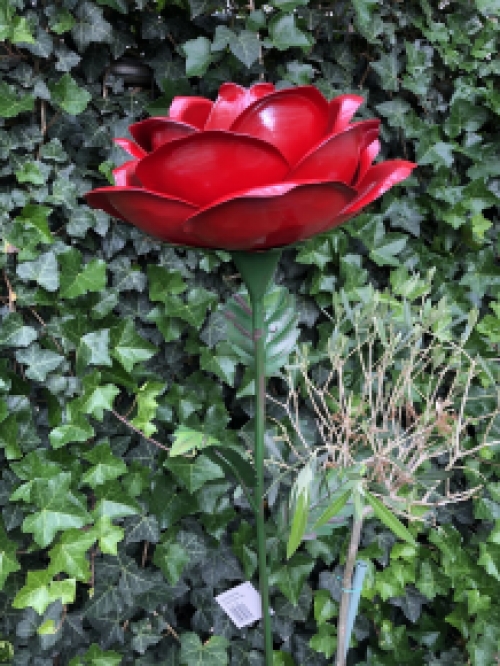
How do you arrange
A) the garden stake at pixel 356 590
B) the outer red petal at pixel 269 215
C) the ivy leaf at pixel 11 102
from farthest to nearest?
the ivy leaf at pixel 11 102 → the garden stake at pixel 356 590 → the outer red petal at pixel 269 215

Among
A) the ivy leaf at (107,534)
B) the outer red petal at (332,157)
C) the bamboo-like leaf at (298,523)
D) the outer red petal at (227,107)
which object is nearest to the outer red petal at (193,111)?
the outer red petal at (227,107)

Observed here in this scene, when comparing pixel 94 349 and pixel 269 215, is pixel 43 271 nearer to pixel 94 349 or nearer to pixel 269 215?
pixel 94 349

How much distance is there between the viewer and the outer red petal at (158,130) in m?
0.36

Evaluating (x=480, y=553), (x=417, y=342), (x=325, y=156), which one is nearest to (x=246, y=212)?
(x=325, y=156)

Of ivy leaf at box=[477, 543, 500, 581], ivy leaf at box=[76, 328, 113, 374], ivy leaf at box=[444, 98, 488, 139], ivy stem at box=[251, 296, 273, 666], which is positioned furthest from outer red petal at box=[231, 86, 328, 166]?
ivy leaf at box=[477, 543, 500, 581]

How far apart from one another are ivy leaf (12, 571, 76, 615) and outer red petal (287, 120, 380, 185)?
28.3 inches

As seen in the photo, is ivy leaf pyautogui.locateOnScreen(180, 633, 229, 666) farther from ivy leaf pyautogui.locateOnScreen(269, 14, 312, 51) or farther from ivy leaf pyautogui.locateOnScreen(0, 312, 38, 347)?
ivy leaf pyautogui.locateOnScreen(269, 14, 312, 51)

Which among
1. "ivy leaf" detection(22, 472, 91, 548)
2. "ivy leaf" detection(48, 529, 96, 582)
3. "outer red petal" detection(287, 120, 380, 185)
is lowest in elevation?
"ivy leaf" detection(48, 529, 96, 582)

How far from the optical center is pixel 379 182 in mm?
378

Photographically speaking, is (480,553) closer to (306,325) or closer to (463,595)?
(463,595)

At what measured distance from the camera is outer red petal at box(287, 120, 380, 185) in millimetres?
328

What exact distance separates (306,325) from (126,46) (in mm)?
525

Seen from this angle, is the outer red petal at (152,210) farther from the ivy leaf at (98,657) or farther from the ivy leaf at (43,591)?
the ivy leaf at (98,657)

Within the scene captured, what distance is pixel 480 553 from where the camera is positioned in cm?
104
